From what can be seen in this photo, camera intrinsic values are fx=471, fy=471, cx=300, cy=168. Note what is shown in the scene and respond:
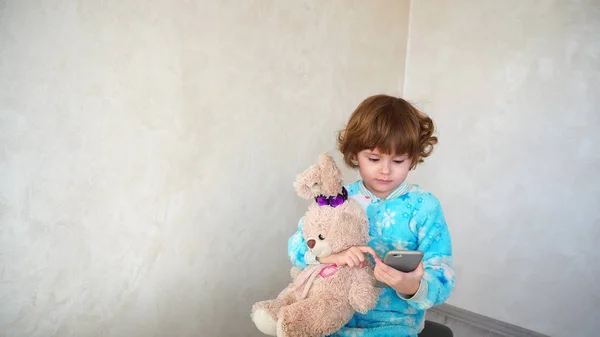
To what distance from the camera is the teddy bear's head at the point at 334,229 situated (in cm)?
110

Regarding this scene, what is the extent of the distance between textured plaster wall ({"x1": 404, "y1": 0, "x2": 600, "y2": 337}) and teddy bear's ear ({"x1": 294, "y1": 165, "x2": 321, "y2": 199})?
123cm

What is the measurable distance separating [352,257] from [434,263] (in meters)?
0.24

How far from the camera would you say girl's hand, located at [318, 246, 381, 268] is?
1.08 meters

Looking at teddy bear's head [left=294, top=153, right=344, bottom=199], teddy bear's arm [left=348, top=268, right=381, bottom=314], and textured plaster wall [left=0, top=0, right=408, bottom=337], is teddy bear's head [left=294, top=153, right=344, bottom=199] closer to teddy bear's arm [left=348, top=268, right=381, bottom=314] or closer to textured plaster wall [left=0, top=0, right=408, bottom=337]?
teddy bear's arm [left=348, top=268, right=381, bottom=314]

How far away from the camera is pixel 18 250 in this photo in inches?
41.1

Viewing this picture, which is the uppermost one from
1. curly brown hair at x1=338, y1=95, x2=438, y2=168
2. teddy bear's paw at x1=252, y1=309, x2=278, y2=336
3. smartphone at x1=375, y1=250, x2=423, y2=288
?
curly brown hair at x1=338, y1=95, x2=438, y2=168

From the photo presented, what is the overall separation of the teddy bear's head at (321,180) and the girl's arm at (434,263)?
0.27 metres

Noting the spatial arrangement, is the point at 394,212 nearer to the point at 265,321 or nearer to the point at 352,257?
the point at 352,257

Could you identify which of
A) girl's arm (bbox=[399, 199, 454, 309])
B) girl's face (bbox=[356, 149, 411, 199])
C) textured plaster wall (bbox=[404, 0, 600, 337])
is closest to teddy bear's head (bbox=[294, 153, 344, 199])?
girl's face (bbox=[356, 149, 411, 199])

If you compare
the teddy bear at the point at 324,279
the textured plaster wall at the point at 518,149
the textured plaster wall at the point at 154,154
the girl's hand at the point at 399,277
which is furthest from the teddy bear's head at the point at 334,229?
the textured plaster wall at the point at 518,149

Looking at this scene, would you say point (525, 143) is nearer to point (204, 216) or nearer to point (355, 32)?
point (355, 32)

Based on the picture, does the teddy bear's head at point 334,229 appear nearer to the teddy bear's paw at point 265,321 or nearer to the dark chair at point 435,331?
the teddy bear's paw at point 265,321

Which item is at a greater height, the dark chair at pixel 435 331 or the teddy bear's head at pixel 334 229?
the teddy bear's head at pixel 334 229

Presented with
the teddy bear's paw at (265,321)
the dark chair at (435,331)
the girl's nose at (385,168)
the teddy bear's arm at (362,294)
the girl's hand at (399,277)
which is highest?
the girl's nose at (385,168)
